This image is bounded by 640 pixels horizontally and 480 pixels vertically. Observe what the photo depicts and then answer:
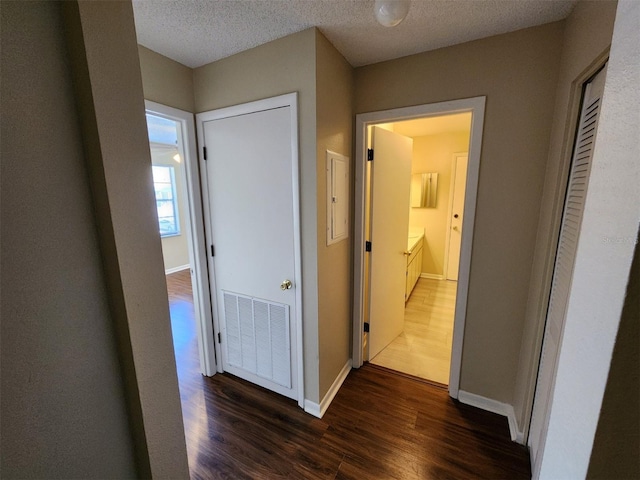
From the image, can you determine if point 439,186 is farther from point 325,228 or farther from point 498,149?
point 325,228

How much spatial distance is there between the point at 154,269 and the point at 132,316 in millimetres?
126

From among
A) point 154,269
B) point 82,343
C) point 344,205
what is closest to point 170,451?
point 82,343

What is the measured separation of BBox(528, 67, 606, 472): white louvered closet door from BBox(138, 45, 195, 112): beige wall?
222cm

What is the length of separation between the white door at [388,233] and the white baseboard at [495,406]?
775mm

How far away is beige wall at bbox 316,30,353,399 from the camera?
149 centimetres

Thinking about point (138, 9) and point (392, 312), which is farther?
point (392, 312)

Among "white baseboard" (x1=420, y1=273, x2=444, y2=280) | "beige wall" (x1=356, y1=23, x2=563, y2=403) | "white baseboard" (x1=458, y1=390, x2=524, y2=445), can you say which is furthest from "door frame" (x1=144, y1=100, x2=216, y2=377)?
"white baseboard" (x1=420, y1=273, x2=444, y2=280)

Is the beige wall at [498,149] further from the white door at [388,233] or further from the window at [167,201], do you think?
the window at [167,201]

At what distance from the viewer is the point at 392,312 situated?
101 inches

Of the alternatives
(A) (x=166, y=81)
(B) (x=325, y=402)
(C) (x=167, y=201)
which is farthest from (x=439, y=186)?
(C) (x=167, y=201)

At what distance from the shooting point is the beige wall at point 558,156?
1.00m

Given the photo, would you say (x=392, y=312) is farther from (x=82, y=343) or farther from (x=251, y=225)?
(x=82, y=343)

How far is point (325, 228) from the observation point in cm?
Result: 163

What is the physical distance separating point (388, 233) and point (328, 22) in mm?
1560
